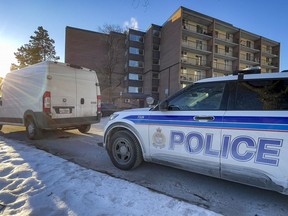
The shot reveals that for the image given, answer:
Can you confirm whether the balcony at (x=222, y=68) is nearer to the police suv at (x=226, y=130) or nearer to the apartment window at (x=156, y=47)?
the apartment window at (x=156, y=47)

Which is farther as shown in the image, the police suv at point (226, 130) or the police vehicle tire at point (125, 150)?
the police vehicle tire at point (125, 150)

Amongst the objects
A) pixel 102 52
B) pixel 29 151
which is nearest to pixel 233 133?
pixel 29 151

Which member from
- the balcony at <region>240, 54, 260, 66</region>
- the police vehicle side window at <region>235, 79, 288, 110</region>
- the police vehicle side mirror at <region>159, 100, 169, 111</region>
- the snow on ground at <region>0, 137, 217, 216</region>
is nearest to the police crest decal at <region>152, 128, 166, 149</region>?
the police vehicle side mirror at <region>159, 100, 169, 111</region>

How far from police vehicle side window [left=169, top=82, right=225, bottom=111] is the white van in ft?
15.1

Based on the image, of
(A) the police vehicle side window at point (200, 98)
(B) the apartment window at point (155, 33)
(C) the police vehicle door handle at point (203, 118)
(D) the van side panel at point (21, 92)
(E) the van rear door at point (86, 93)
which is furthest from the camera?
(B) the apartment window at point (155, 33)

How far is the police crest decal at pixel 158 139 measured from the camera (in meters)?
3.64

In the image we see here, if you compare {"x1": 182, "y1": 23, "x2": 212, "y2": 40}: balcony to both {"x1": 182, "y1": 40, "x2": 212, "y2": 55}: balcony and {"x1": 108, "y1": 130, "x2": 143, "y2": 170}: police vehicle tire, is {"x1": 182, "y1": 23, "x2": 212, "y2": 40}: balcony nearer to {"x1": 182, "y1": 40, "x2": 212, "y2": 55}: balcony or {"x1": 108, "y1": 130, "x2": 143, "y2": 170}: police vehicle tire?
{"x1": 182, "y1": 40, "x2": 212, "y2": 55}: balcony

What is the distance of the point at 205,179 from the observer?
387 cm

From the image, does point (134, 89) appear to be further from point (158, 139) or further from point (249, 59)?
point (158, 139)

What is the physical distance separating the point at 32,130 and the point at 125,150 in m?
4.56

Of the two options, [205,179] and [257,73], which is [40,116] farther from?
[257,73]

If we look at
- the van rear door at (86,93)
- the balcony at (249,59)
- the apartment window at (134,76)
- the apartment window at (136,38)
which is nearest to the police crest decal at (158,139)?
the van rear door at (86,93)

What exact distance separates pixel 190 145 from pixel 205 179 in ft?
3.35

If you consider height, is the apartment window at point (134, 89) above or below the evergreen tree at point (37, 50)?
below
